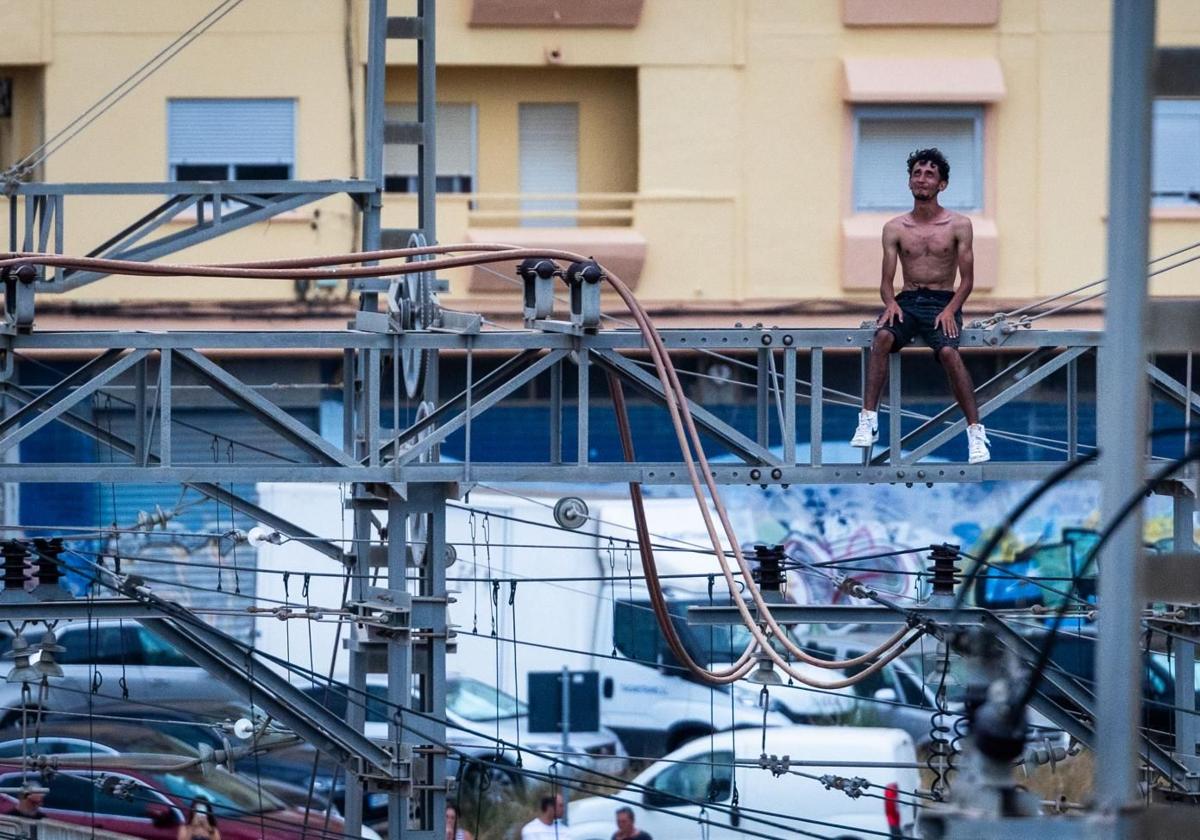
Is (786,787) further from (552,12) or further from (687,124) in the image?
(552,12)

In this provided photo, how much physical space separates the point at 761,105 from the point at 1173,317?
2034 centimetres

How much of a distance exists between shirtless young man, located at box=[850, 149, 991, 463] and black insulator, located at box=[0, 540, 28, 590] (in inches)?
200

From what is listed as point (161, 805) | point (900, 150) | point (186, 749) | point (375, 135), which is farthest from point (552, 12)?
point (161, 805)

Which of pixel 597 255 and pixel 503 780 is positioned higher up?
pixel 597 255

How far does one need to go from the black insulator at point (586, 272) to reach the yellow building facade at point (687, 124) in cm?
1307

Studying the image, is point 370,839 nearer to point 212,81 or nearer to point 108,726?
point 108,726

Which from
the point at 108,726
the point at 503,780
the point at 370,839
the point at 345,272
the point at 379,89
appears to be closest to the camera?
the point at 345,272

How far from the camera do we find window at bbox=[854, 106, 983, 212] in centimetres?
2430

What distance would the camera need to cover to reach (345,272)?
10.4 meters

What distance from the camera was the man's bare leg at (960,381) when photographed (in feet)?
35.8

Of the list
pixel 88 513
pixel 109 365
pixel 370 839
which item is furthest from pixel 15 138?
pixel 109 365

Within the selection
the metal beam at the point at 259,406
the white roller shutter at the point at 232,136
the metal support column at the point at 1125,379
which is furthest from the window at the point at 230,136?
the metal support column at the point at 1125,379

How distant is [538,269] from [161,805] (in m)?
7.11

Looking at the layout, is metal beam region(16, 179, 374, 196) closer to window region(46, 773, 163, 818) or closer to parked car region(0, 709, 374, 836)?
window region(46, 773, 163, 818)
